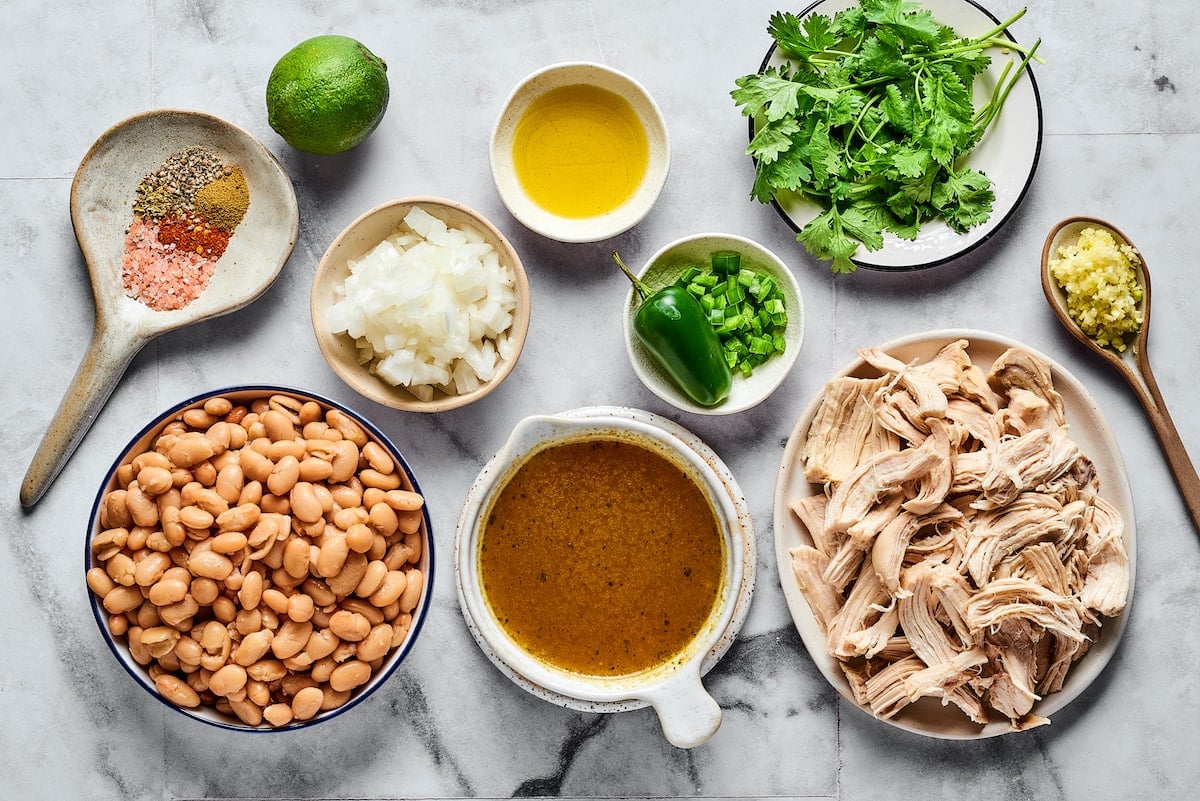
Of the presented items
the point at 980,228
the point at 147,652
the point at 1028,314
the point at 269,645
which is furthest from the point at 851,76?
the point at 147,652

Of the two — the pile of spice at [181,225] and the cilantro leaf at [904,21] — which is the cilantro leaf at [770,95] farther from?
the pile of spice at [181,225]

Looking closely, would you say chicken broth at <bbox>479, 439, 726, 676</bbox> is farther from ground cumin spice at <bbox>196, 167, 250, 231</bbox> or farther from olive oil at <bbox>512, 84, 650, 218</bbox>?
ground cumin spice at <bbox>196, 167, 250, 231</bbox>

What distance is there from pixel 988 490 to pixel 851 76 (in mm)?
1040

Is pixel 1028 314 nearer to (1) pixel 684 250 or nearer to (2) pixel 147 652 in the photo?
(1) pixel 684 250

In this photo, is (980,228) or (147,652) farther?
(980,228)

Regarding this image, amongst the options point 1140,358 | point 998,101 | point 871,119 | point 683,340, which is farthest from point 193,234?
point 1140,358

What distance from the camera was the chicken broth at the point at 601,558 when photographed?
7.27ft

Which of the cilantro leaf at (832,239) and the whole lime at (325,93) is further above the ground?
the whole lime at (325,93)

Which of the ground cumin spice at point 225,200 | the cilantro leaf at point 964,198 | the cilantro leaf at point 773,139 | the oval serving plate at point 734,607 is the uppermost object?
the cilantro leaf at point 773,139

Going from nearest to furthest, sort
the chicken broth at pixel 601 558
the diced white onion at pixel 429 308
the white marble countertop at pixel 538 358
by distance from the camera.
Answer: the diced white onion at pixel 429 308 < the chicken broth at pixel 601 558 < the white marble countertop at pixel 538 358

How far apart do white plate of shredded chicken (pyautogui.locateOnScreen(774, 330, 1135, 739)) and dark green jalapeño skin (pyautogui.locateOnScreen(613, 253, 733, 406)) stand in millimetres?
245

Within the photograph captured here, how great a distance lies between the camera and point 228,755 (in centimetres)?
236

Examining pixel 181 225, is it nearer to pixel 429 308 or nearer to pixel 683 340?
pixel 429 308


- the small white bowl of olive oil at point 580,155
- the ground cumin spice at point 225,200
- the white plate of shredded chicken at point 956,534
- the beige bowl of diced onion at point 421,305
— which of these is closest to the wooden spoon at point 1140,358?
the white plate of shredded chicken at point 956,534
